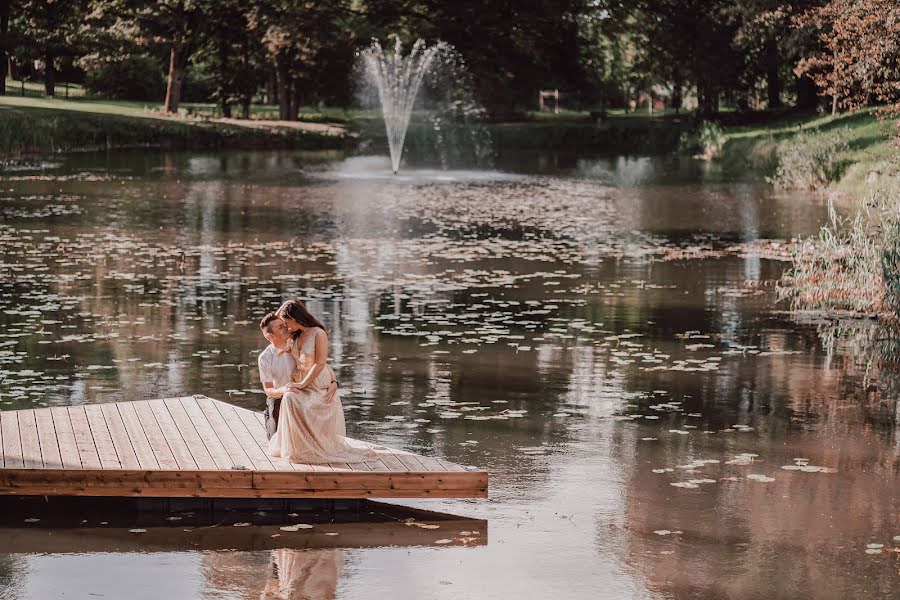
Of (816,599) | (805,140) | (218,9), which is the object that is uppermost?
(218,9)

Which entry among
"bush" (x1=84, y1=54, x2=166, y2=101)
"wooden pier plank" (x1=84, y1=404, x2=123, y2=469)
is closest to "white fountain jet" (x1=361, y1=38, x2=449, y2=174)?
"bush" (x1=84, y1=54, x2=166, y2=101)

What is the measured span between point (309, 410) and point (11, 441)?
2372 millimetres

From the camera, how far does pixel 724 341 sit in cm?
1795

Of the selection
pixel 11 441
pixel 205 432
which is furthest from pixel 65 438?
pixel 205 432

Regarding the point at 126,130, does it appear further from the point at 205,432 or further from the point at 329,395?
the point at 329,395

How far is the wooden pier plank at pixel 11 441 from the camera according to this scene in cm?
986

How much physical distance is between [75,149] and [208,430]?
50.1 m

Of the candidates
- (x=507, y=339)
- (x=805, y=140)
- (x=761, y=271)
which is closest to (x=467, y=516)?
(x=507, y=339)

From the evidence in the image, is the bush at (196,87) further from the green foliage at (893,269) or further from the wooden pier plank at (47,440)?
the wooden pier plank at (47,440)

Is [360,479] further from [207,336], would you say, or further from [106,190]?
[106,190]

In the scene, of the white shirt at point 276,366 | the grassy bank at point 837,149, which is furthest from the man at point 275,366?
the grassy bank at point 837,149

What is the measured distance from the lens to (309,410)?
10.2 meters

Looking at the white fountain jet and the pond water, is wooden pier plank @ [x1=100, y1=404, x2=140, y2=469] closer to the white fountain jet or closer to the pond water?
the pond water

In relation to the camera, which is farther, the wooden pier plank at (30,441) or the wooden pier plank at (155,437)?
the wooden pier plank at (155,437)
